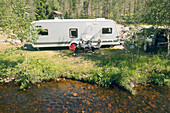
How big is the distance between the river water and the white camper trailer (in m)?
6.34

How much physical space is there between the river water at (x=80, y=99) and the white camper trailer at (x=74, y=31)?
634 cm

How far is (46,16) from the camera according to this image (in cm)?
4028

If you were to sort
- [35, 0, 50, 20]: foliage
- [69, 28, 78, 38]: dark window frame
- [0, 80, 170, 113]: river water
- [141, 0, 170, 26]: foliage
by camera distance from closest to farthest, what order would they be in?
[0, 80, 170, 113]: river water < [141, 0, 170, 26]: foliage < [69, 28, 78, 38]: dark window frame < [35, 0, 50, 20]: foliage

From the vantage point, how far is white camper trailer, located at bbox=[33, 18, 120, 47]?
14195 mm

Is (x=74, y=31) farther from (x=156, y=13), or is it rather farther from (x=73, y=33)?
(x=156, y=13)

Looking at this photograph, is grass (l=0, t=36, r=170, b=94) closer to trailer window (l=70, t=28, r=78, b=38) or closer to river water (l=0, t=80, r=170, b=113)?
river water (l=0, t=80, r=170, b=113)

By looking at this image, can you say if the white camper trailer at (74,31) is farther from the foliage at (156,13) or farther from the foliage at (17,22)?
the foliage at (17,22)

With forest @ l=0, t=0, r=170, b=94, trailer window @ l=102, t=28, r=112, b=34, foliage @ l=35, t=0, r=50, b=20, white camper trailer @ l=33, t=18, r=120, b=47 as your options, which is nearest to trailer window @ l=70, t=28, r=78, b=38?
white camper trailer @ l=33, t=18, r=120, b=47

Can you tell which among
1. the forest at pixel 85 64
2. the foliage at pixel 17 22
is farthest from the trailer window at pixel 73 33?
the foliage at pixel 17 22

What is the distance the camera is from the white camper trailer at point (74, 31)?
14195 mm

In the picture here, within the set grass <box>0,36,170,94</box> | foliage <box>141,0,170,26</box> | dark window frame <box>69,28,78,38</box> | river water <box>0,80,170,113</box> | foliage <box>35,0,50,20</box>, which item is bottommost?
river water <box>0,80,170,113</box>

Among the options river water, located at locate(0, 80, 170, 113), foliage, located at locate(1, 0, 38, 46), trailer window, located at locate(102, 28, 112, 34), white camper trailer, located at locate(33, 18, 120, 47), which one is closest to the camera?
river water, located at locate(0, 80, 170, 113)

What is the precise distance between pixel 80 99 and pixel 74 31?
8554 millimetres

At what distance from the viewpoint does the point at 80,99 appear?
742 cm
